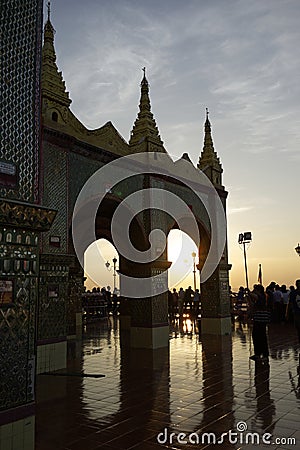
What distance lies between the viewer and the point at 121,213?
11234 millimetres

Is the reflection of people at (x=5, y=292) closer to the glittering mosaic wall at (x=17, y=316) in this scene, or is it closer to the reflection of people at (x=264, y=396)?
the glittering mosaic wall at (x=17, y=316)

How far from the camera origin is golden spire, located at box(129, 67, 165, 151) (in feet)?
37.4

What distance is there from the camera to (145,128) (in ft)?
38.2

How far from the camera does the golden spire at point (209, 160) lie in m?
14.4

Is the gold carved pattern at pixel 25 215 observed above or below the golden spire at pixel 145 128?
below

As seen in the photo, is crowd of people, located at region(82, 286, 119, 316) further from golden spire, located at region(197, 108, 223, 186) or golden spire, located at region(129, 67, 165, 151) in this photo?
golden spire, located at region(129, 67, 165, 151)

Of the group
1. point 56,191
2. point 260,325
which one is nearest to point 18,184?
point 56,191

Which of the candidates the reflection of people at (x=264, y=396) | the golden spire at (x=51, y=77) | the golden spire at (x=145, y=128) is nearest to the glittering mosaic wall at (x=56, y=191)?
the golden spire at (x=51, y=77)

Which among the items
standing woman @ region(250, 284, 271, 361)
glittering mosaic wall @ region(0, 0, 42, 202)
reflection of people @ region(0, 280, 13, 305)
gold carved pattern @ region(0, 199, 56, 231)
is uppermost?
glittering mosaic wall @ region(0, 0, 42, 202)

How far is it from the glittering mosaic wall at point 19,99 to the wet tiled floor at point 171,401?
2.50m

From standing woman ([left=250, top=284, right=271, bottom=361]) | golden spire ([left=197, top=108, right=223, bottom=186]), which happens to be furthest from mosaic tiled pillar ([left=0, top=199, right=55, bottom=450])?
golden spire ([left=197, top=108, right=223, bottom=186])

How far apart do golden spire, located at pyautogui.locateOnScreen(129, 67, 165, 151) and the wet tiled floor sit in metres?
5.25

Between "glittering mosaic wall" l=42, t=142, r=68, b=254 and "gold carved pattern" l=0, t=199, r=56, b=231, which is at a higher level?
"glittering mosaic wall" l=42, t=142, r=68, b=254

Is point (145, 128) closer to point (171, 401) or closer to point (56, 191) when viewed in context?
point (56, 191)
